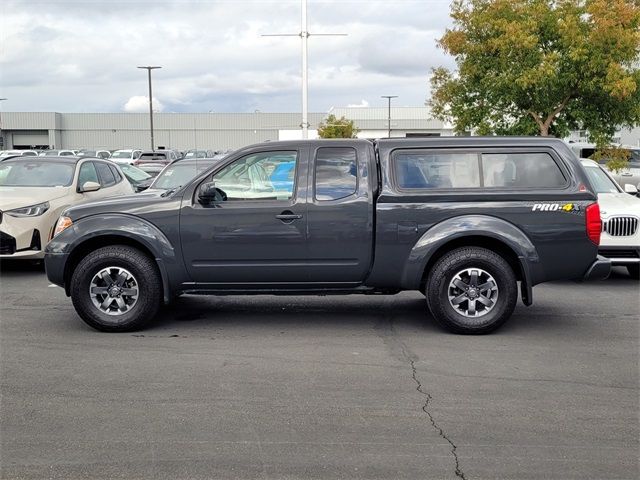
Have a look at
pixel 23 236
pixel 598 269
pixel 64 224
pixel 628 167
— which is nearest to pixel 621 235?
pixel 598 269

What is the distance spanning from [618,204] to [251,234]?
5801 millimetres

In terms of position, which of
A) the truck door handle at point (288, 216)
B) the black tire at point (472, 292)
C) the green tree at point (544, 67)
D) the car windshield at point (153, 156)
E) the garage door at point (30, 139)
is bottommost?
the black tire at point (472, 292)

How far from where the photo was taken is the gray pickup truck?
22.1ft

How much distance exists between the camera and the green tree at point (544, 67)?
14.4 metres

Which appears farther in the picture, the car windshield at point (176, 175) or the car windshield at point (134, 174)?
the car windshield at point (134, 174)

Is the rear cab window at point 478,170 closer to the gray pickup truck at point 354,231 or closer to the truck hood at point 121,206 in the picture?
the gray pickup truck at point 354,231

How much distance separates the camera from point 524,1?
15367 mm

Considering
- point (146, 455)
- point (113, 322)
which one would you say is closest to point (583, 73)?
point (113, 322)

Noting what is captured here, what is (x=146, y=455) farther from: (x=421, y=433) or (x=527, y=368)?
(x=527, y=368)

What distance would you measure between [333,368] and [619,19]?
→ 11.9 m

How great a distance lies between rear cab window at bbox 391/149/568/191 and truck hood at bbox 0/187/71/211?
19.5 feet

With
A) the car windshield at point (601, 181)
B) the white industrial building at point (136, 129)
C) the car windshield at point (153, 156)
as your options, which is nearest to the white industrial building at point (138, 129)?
the white industrial building at point (136, 129)

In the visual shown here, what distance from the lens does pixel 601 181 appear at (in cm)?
1105

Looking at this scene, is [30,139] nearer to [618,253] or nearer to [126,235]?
[126,235]
